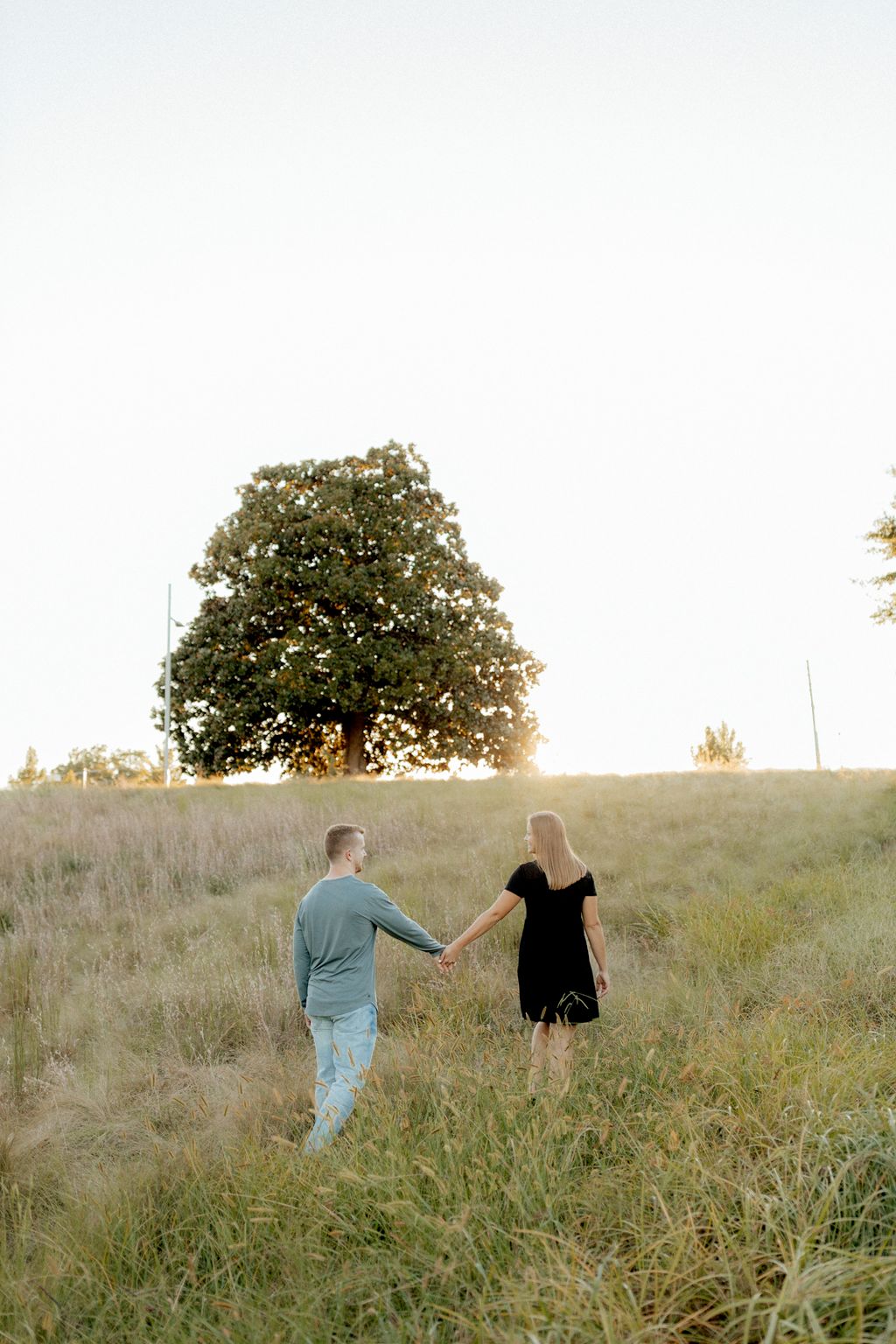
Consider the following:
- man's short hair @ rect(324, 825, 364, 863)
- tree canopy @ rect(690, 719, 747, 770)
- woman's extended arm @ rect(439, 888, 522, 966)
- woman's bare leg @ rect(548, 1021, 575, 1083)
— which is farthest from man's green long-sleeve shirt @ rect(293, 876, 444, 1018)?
tree canopy @ rect(690, 719, 747, 770)

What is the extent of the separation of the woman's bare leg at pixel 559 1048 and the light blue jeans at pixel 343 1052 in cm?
100

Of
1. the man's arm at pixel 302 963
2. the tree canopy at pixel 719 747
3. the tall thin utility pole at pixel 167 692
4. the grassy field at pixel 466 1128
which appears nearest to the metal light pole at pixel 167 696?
the tall thin utility pole at pixel 167 692

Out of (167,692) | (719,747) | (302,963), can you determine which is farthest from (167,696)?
(719,747)

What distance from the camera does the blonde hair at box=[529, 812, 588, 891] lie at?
238 inches

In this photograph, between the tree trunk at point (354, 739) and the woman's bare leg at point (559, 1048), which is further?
the tree trunk at point (354, 739)

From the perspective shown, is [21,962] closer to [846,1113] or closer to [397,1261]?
[397,1261]

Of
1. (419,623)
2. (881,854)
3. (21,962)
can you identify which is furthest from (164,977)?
(419,623)

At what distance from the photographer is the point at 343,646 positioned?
27109 millimetres

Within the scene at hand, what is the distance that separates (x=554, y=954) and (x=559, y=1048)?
0.61 m

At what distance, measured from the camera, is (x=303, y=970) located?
5.69m

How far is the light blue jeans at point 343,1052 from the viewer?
4988 millimetres

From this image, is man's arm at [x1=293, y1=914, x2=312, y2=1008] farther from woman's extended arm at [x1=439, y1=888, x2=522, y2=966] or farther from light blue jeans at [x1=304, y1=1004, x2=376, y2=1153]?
woman's extended arm at [x1=439, y1=888, x2=522, y2=966]

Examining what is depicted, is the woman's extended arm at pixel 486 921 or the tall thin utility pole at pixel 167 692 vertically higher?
the tall thin utility pole at pixel 167 692

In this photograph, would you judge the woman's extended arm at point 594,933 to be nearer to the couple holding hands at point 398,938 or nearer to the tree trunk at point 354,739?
the couple holding hands at point 398,938
